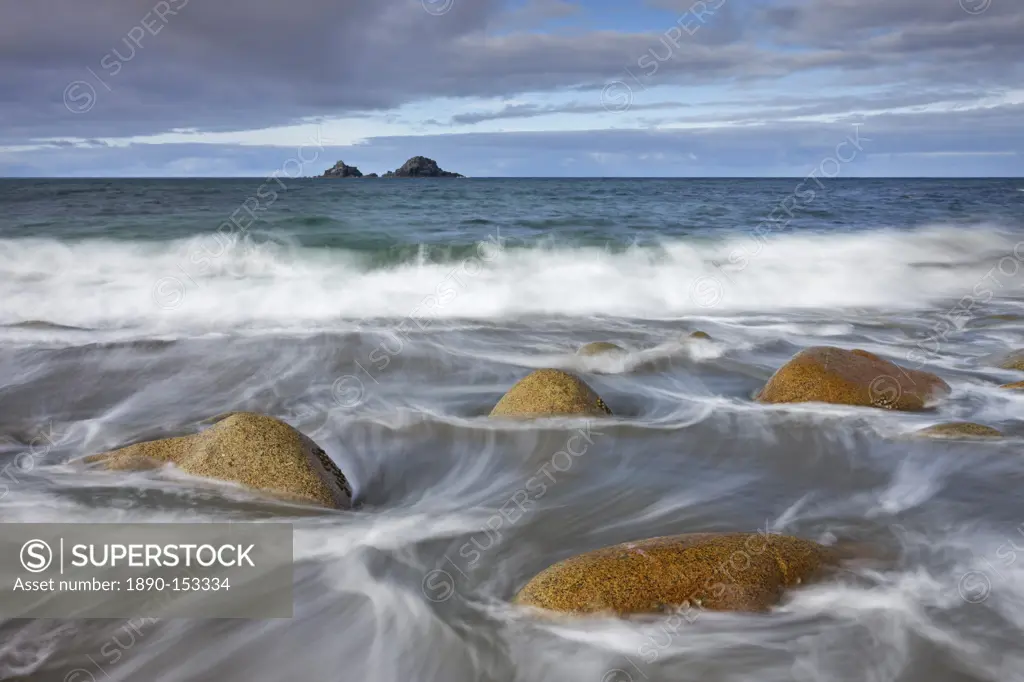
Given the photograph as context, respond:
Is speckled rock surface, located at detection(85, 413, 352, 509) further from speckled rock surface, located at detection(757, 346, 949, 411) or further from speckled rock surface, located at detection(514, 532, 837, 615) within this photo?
speckled rock surface, located at detection(757, 346, 949, 411)

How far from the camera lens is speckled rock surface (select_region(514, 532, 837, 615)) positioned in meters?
3.50

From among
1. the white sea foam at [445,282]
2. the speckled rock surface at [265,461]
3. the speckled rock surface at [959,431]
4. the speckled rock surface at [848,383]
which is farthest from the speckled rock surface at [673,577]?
the white sea foam at [445,282]

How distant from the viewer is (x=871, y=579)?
394 centimetres

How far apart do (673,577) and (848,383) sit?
12.9 ft

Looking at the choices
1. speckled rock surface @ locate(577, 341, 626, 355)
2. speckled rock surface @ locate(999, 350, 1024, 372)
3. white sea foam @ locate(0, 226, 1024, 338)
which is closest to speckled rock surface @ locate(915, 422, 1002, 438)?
speckled rock surface @ locate(999, 350, 1024, 372)

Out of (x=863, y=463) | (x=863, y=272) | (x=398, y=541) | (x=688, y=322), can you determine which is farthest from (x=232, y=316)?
(x=863, y=272)

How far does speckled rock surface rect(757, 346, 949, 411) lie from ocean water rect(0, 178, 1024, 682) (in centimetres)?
22

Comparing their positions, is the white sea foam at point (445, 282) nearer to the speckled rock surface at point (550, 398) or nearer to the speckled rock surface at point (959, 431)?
the speckled rock surface at point (550, 398)

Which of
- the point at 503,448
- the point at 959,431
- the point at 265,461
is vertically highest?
the point at 265,461

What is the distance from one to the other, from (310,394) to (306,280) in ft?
22.4

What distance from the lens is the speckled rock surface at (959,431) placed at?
6.03 meters

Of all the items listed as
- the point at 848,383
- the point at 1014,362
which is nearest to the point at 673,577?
the point at 848,383

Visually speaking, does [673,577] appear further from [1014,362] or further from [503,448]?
[1014,362]

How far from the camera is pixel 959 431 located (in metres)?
6.05
